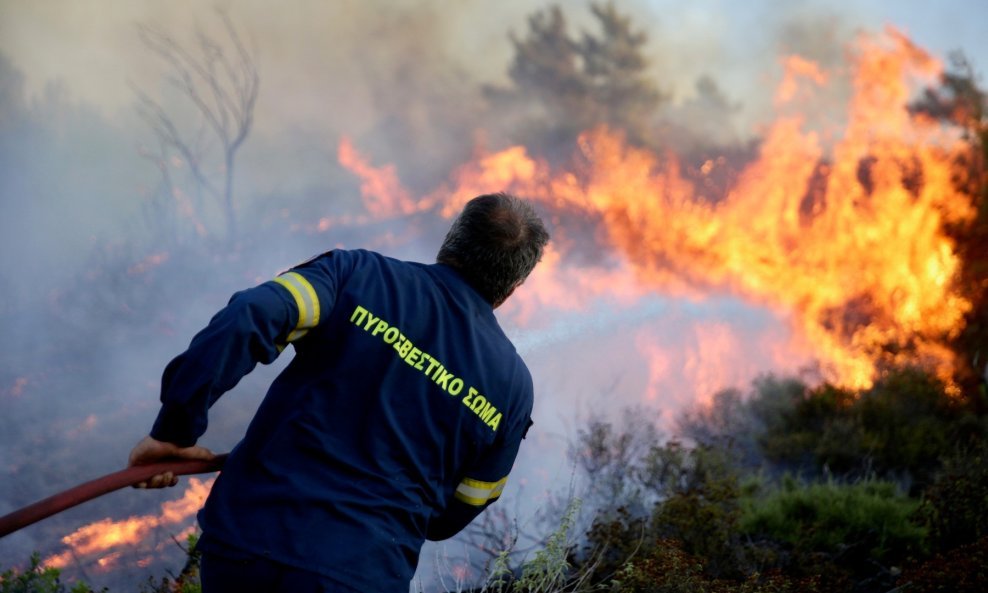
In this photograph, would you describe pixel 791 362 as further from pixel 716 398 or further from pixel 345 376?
pixel 345 376

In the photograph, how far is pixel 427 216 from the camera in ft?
33.2

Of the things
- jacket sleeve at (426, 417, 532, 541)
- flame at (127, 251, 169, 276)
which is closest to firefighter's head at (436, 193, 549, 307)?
jacket sleeve at (426, 417, 532, 541)

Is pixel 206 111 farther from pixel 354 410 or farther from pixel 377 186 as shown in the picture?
pixel 354 410

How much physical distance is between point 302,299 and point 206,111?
27.0 ft

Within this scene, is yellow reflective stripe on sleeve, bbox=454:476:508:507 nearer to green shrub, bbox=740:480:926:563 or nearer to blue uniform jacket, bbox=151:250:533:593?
blue uniform jacket, bbox=151:250:533:593

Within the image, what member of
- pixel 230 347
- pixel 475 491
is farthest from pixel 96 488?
pixel 475 491

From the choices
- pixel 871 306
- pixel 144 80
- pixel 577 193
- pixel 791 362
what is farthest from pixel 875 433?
pixel 144 80

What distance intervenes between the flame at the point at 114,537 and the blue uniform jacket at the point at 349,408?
2.74m

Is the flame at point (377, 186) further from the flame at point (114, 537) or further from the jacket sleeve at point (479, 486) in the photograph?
the jacket sleeve at point (479, 486)

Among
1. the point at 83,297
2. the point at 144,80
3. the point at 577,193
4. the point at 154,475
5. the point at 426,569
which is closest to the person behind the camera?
the point at 154,475

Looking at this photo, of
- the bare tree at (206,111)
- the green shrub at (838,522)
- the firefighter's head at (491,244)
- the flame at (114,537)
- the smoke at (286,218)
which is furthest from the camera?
the bare tree at (206,111)

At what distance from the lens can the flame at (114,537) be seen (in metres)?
4.75

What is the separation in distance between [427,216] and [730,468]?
506 centimetres

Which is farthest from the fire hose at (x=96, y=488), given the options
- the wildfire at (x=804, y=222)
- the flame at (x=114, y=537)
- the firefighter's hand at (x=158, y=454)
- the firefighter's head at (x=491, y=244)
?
the wildfire at (x=804, y=222)
